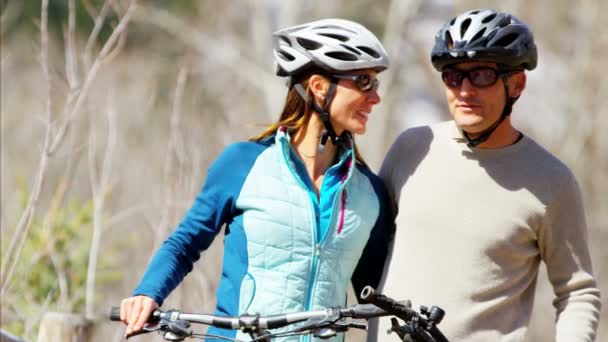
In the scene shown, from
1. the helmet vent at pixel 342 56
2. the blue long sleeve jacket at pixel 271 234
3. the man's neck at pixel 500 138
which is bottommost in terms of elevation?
the blue long sleeve jacket at pixel 271 234

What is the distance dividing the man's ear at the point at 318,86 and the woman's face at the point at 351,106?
0.06 meters

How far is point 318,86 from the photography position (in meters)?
5.33

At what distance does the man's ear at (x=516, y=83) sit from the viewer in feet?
17.4

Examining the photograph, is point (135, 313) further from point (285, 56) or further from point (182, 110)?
point (182, 110)

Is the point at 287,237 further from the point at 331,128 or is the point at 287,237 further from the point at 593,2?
the point at 593,2

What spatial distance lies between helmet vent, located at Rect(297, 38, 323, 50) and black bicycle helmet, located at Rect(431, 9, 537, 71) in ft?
1.41

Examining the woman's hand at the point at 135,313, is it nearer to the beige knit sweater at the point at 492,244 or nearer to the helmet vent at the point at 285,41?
the beige knit sweater at the point at 492,244

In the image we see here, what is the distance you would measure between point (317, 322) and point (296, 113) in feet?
3.56

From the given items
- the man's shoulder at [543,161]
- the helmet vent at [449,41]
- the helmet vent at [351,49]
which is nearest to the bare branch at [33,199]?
the helmet vent at [351,49]

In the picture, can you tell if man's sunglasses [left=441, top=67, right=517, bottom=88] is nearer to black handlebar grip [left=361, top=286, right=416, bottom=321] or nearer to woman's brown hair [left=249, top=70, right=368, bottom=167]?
woman's brown hair [left=249, top=70, right=368, bottom=167]

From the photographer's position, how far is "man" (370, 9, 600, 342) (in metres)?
5.14

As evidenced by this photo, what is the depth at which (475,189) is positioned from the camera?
5246 millimetres

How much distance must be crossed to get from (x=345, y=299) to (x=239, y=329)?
0.60m

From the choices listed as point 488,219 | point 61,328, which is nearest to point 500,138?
point 488,219
